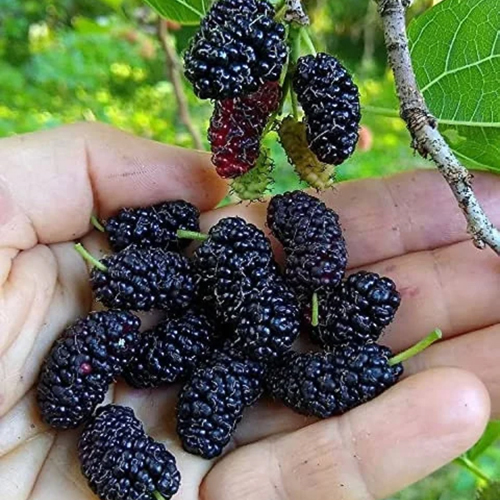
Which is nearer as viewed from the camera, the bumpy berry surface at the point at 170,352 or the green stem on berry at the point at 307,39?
the green stem on berry at the point at 307,39

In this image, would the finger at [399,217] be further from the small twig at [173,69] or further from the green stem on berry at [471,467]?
the small twig at [173,69]

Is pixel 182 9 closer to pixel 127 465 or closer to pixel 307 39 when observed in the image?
pixel 307 39

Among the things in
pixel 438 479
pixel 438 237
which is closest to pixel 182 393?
pixel 438 237

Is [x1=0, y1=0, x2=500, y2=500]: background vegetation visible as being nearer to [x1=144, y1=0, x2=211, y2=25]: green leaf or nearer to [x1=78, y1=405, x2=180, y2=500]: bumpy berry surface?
[x1=144, y1=0, x2=211, y2=25]: green leaf

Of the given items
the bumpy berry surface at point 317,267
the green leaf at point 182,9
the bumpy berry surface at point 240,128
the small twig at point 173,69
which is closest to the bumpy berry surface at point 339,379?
the bumpy berry surface at point 317,267

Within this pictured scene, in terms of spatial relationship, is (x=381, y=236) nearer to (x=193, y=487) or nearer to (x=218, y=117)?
(x=218, y=117)

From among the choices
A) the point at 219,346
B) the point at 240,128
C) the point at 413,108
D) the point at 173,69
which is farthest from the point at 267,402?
the point at 173,69

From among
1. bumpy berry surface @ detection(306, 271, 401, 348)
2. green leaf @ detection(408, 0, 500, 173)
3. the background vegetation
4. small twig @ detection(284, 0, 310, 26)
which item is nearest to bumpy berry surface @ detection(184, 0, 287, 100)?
small twig @ detection(284, 0, 310, 26)
